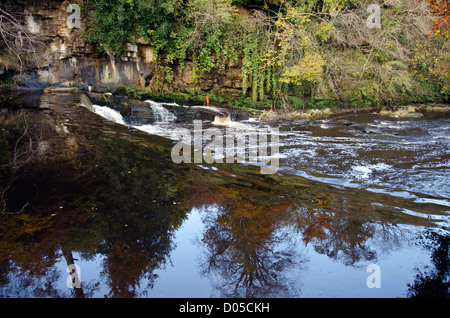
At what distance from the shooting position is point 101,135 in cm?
955

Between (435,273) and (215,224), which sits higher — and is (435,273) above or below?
below

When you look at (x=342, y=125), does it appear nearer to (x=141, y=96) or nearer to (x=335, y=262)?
(x=141, y=96)

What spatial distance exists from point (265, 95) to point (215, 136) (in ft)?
28.4

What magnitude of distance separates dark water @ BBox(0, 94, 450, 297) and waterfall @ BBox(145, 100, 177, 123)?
18.4 ft

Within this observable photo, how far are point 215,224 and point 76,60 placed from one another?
15316 millimetres

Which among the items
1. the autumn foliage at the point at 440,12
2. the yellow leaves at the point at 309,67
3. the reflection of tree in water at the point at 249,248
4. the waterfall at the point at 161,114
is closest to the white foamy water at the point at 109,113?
the waterfall at the point at 161,114

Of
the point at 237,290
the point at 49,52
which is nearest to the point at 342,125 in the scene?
the point at 237,290

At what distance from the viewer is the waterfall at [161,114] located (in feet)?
46.1

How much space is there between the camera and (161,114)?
14.2 metres
